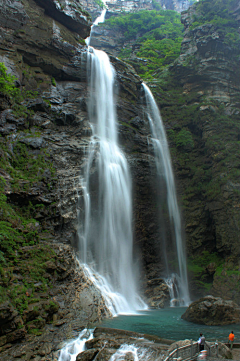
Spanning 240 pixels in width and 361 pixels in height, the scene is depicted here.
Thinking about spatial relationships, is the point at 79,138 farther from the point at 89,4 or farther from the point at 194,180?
the point at 89,4

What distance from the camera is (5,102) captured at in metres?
18.1

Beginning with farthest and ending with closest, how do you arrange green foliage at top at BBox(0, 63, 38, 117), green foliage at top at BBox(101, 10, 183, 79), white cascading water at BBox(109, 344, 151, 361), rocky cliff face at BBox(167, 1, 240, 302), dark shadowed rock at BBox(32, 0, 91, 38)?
green foliage at top at BBox(101, 10, 183, 79), dark shadowed rock at BBox(32, 0, 91, 38), rocky cliff face at BBox(167, 1, 240, 302), green foliage at top at BBox(0, 63, 38, 117), white cascading water at BBox(109, 344, 151, 361)

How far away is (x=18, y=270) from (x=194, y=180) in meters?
18.6

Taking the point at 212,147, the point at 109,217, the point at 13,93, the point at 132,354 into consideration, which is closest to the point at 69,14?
the point at 13,93

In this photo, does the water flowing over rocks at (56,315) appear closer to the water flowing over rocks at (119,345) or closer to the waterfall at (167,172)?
the water flowing over rocks at (119,345)

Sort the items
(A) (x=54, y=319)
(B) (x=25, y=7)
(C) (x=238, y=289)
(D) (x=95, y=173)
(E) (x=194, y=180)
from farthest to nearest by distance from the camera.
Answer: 1. (E) (x=194, y=180)
2. (B) (x=25, y=7)
3. (D) (x=95, y=173)
4. (C) (x=238, y=289)
5. (A) (x=54, y=319)

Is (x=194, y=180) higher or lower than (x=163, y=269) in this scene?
higher

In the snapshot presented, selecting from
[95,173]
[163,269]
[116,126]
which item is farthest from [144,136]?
[163,269]

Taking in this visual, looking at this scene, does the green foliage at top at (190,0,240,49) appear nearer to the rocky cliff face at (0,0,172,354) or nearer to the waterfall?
the waterfall

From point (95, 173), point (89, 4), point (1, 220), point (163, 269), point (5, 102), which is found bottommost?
point (163, 269)

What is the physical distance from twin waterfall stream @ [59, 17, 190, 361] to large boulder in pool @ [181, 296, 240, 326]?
3842mm

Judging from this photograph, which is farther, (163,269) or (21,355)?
(163,269)

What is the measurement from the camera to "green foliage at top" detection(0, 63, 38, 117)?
17938mm

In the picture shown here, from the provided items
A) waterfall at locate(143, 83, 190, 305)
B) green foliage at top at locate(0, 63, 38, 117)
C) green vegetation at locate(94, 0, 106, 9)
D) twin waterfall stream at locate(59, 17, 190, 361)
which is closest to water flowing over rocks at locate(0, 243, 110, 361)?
twin waterfall stream at locate(59, 17, 190, 361)
